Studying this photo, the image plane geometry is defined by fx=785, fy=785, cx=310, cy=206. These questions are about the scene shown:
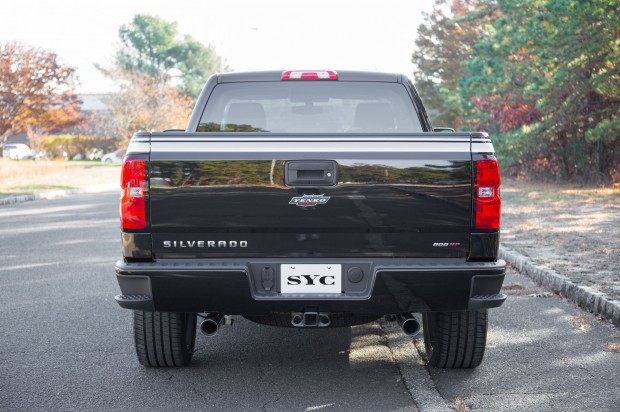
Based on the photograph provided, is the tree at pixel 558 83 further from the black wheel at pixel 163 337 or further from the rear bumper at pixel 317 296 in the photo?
the black wheel at pixel 163 337

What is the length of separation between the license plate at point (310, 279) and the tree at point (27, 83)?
35681 mm

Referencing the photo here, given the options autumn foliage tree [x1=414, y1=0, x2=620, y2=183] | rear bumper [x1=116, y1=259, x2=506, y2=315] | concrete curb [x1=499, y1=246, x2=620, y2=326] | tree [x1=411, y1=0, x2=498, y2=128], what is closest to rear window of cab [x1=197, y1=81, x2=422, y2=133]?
rear bumper [x1=116, y1=259, x2=506, y2=315]

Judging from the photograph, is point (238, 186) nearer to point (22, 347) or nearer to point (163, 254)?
point (163, 254)

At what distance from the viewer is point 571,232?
11.3m

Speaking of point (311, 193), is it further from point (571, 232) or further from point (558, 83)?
point (558, 83)

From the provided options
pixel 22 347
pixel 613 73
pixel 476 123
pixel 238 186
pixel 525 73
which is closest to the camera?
pixel 238 186

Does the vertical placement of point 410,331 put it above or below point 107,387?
above

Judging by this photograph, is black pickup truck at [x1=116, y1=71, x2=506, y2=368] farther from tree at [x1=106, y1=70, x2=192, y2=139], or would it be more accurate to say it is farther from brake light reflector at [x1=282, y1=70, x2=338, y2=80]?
tree at [x1=106, y1=70, x2=192, y2=139]

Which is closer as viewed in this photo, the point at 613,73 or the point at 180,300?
the point at 180,300

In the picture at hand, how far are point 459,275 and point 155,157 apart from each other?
1734 mm

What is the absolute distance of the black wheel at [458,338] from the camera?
473cm

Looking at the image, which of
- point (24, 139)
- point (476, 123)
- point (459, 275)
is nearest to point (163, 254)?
point (459, 275)

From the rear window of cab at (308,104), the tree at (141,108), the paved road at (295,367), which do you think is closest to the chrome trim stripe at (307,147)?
the paved road at (295,367)

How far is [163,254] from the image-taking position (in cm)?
422
